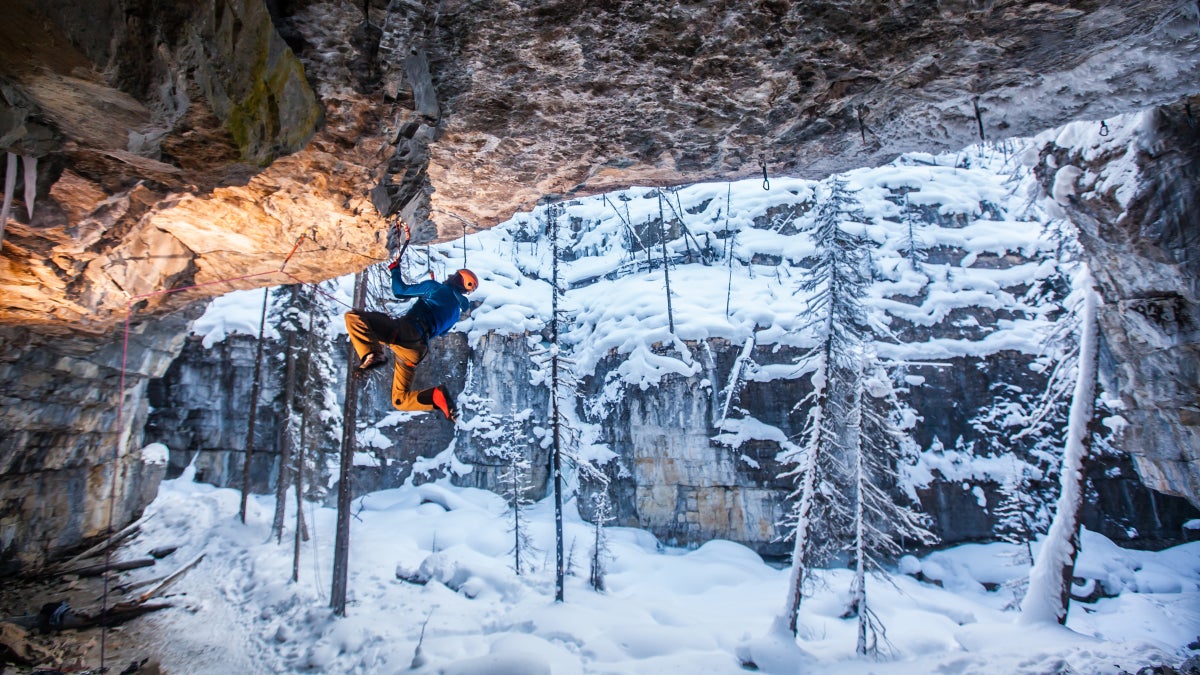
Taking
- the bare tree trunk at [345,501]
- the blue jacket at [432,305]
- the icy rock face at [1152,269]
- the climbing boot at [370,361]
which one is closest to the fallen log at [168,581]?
the bare tree trunk at [345,501]

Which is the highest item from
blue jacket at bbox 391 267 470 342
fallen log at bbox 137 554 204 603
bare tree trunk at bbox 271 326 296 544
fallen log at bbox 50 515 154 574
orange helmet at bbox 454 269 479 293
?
orange helmet at bbox 454 269 479 293

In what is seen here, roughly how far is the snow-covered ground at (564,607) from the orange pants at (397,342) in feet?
27.1

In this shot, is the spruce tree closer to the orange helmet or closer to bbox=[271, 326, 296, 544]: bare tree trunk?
the orange helmet

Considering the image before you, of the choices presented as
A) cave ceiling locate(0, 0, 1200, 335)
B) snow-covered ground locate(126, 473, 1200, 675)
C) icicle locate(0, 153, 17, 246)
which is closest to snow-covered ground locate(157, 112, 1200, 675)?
snow-covered ground locate(126, 473, 1200, 675)

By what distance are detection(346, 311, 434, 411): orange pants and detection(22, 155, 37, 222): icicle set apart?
9.09 feet

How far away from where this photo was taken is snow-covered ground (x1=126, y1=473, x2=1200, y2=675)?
1220cm

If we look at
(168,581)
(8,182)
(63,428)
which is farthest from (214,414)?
(8,182)

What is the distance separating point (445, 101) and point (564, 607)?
17.0 m

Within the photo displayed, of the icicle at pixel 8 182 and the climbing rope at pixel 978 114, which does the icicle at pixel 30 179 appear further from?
the climbing rope at pixel 978 114

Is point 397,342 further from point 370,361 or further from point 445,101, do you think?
point 445,101

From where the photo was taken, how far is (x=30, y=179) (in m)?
4.32

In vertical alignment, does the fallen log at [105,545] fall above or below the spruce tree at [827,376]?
below

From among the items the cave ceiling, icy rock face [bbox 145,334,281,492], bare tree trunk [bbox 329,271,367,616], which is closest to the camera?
the cave ceiling

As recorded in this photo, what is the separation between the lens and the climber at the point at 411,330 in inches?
249
